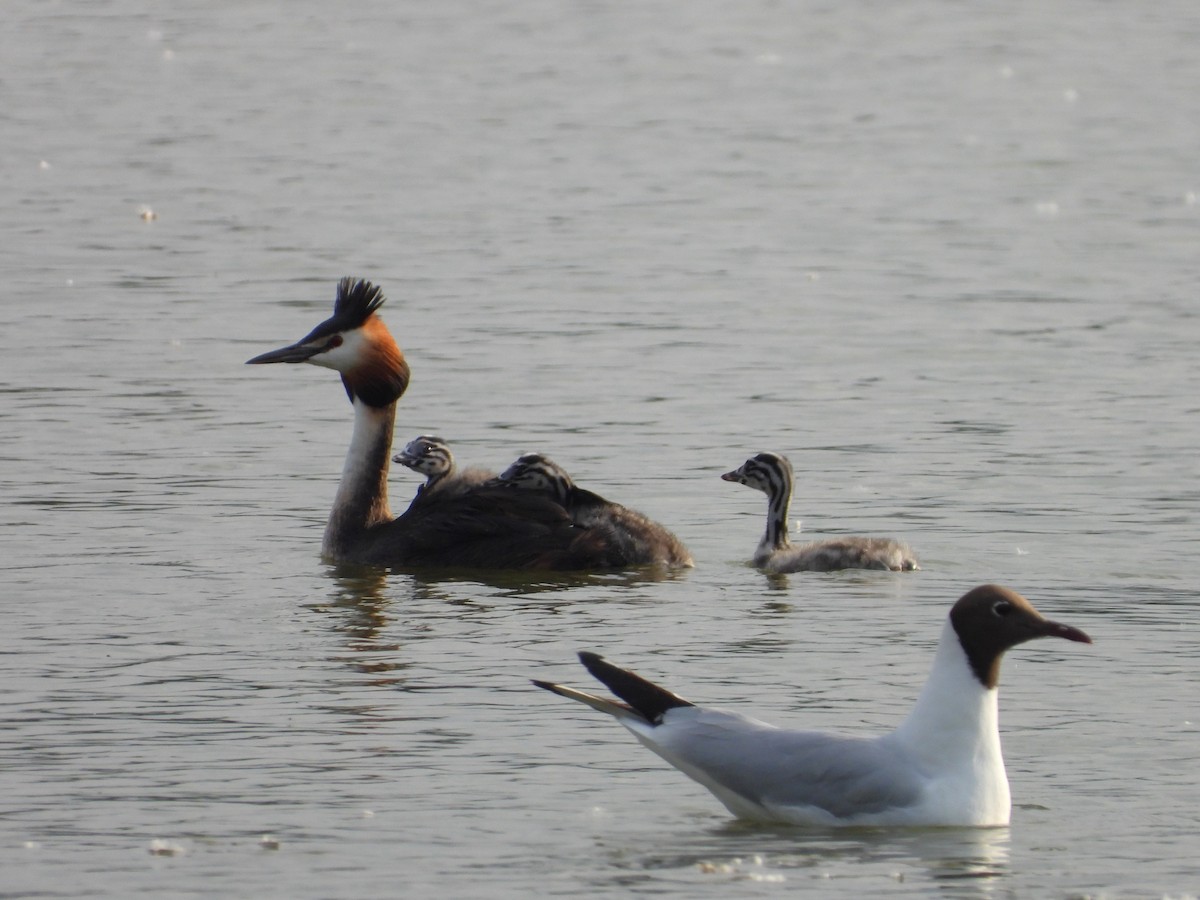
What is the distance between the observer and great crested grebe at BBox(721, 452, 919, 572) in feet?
40.7

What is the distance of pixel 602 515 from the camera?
1275 centimetres

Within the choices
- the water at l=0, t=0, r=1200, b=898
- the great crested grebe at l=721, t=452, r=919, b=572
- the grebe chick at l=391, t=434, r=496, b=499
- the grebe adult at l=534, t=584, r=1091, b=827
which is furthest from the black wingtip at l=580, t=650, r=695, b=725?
the grebe chick at l=391, t=434, r=496, b=499

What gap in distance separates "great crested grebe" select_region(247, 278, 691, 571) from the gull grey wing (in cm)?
443

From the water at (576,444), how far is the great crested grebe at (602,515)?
25cm

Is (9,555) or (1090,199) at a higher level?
(1090,199)

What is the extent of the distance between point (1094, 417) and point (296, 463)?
4.75 m

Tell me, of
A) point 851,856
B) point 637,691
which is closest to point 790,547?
point 637,691

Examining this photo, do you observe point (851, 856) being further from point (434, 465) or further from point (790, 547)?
point (434, 465)

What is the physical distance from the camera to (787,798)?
829cm

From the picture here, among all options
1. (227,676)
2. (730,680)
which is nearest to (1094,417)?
(730,680)

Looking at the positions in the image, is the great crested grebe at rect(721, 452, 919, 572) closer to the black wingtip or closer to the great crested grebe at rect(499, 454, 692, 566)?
the great crested grebe at rect(499, 454, 692, 566)

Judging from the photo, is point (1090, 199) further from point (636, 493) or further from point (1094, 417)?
point (636, 493)

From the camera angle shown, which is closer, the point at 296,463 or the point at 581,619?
the point at 581,619

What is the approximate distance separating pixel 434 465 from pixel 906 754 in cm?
569
